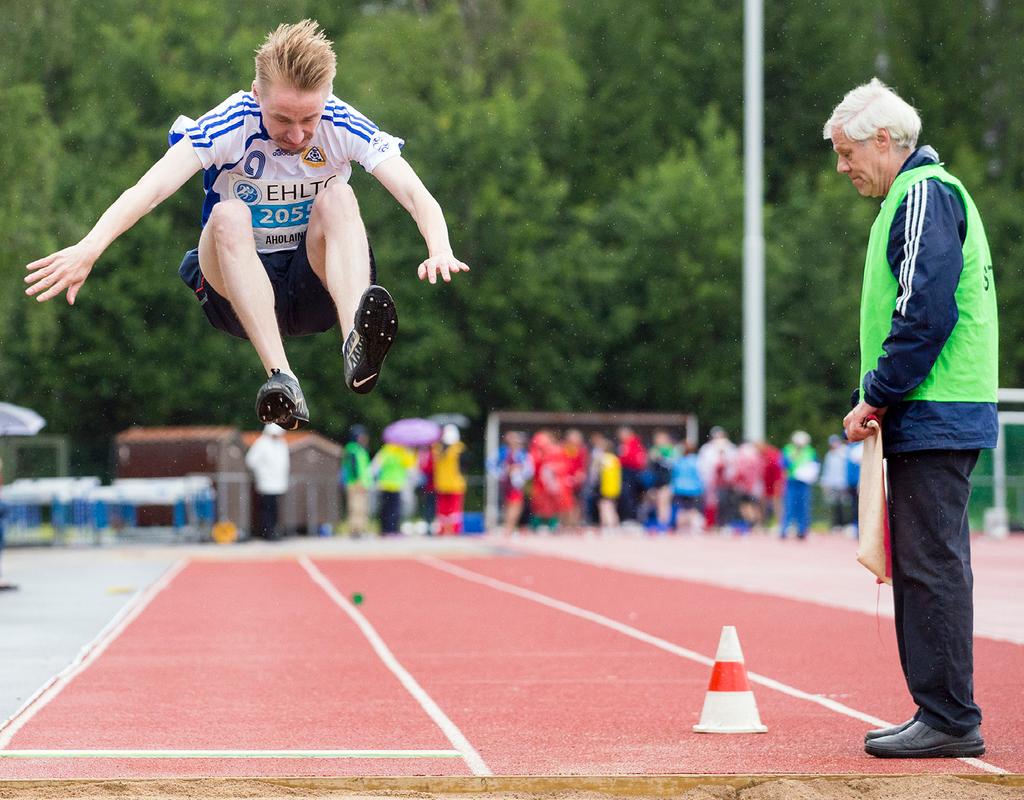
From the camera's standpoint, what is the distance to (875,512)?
6.85 meters

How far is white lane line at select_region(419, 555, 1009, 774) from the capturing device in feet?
26.4

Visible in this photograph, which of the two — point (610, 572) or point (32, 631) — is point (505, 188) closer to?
point (610, 572)

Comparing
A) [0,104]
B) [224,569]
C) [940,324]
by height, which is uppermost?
[0,104]

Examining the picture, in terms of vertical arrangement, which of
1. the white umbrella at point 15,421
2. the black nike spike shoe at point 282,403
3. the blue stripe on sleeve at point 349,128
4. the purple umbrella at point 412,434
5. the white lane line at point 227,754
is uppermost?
the blue stripe on sleeve at point 349,128

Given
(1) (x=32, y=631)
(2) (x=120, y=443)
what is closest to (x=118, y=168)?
(2) (x=120, y=443)

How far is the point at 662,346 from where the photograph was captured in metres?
47.6

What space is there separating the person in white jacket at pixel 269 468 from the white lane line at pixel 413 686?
837cm

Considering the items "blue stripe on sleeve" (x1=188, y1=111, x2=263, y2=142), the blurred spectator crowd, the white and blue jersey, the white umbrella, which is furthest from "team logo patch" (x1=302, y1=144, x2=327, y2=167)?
the blurred spectator crowd

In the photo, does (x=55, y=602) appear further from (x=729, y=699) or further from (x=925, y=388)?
(x=925, y=388)

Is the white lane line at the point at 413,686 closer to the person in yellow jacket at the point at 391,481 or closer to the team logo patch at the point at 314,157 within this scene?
the team logo patch at the point at 314,157

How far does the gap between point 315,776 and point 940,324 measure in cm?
281

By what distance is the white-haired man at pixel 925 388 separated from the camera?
6.56 meters

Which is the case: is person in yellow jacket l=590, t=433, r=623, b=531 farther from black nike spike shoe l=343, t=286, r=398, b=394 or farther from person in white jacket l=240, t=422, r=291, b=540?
black nike spike shoe l=343, t=286, r=398, b=394

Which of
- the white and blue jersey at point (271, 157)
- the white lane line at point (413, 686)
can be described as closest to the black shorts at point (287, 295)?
the white and blue jersey at point (271, 157)
